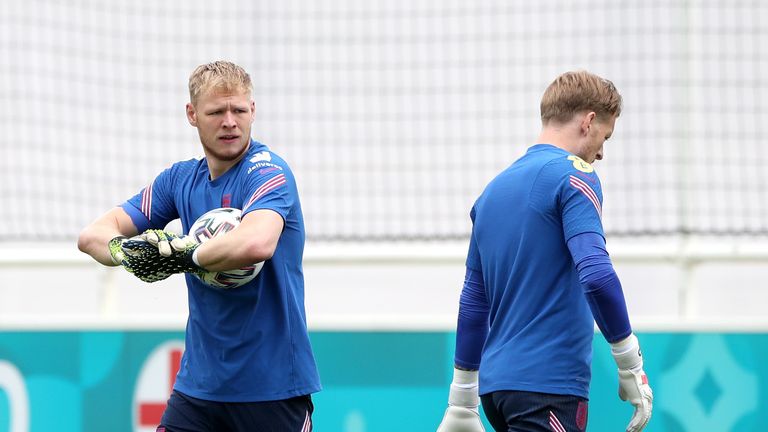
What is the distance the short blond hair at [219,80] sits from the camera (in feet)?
13.3

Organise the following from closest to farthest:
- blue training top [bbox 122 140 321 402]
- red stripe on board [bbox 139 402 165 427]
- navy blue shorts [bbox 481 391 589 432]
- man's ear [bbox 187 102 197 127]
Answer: navy blue shorts [bbox 481 391 589 432] → blue training top [bbox 122 140 321 402] → man's ear [bbox 187 102 197 127] → red stripe on board [bbox 139 402 165 427]

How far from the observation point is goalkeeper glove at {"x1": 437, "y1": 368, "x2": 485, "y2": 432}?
4.35m

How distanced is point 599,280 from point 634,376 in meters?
0.40

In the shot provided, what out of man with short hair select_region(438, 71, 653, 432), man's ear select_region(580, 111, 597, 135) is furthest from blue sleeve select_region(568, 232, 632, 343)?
man's ear select_region(580, 111, 597, 135)

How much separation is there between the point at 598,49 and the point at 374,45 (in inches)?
43.8

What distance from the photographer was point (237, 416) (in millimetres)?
3998

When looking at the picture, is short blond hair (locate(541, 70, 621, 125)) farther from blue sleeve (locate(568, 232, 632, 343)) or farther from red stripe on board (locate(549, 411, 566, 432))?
red stripe on board (locate(549, 411, 566, 432))

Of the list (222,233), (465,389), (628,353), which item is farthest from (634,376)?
(222,233)

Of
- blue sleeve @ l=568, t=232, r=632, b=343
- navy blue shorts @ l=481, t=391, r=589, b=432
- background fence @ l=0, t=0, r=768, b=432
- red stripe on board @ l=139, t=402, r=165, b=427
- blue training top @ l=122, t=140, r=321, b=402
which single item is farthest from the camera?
red stripe on board @ l=139, t=402, r=165, b=427

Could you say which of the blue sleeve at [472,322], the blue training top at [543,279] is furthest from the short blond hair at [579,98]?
the blue sleeve at [472,322]

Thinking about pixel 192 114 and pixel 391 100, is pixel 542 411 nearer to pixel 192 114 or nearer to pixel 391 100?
pixel 192 114

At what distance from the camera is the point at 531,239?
12.7ft

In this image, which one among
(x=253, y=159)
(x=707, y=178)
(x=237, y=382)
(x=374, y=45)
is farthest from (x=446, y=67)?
(x=237, y=382)

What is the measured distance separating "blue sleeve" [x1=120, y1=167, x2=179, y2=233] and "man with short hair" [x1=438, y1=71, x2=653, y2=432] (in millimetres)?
1115
